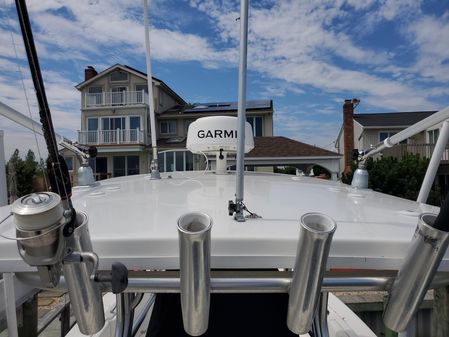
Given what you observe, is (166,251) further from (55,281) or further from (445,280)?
(445,280)

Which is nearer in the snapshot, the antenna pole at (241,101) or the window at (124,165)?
the antenna pole at (241,101)

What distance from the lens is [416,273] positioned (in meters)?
1.12

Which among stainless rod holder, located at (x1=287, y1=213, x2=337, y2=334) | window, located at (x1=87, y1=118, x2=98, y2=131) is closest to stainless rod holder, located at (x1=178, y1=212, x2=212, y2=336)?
stainless rod holder, located at (x1=287, y1=213, x2=337, y2=334)

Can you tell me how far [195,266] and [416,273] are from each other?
25.7 inches

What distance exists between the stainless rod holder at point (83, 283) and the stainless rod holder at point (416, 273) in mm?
907

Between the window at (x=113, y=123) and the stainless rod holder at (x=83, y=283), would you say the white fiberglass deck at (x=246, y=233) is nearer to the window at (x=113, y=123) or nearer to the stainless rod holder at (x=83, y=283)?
the stainless rod holder at (x=83, y=283)

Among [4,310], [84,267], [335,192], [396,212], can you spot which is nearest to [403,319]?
[396,212]

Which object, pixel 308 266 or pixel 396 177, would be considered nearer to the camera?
pixel 308 266

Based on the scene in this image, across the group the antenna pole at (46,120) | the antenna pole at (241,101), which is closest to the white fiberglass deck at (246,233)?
the antenna pole at (241,101)

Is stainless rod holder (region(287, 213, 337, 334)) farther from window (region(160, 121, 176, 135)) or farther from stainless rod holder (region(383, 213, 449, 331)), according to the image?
window (region(160, 121, 176, 135))

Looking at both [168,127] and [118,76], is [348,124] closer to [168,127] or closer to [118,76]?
[168,127]

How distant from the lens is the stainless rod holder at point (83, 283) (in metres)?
1.04

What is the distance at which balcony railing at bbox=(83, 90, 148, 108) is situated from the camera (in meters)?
27.4

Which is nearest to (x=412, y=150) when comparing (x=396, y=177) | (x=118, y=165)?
(x=396, y=177)
